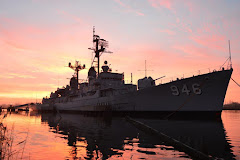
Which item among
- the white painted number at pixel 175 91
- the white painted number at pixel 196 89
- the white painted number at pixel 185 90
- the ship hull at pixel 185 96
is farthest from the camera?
the white painted number at pixel 175 91

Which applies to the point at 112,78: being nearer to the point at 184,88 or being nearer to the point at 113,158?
the point at 184,88

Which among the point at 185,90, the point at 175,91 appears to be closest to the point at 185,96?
the point at 185,90

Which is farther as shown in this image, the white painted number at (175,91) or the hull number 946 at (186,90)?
the white painted number at (175,91)

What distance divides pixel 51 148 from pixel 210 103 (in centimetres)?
1985

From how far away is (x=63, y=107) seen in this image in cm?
5247

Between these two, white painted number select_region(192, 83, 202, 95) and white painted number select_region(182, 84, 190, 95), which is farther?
white painted number select_region(182, 84, 190, 95)

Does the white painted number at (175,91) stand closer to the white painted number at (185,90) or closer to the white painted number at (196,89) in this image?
the white painted number at (185,90)

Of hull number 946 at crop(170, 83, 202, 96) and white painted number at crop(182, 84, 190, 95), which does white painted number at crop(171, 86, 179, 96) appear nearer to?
hull number 946 at crop(170, 83, 202, 96)

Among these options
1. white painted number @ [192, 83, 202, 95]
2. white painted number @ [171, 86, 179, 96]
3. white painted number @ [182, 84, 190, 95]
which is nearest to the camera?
white painted number @ [192, 83, 202, 95]

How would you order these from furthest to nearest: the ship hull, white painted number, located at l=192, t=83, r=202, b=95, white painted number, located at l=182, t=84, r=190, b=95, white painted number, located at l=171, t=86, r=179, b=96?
white painted number, located at l=171, t=86, r=179, b=96
white painted number, located at l=182, t=84, r=190, b=95
white painted number, located at l=192, t=83, r=202, b=95
the ship hull

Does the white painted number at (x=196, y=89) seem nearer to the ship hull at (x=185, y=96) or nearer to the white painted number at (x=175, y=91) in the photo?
the ship hull at (x=185, y=96)

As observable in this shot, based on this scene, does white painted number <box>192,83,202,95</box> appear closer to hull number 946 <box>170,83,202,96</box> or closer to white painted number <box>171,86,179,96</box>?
hull number 946 <box>170,83,202,96</box>

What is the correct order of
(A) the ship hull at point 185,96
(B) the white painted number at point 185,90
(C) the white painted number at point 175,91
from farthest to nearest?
(C) the white painted number at point 175,91 → (B) the white painted number at point 185,90 → (A) the ship hull at point 185,96

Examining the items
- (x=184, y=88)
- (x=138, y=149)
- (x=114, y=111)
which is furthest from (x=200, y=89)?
(x=138, y=149)
